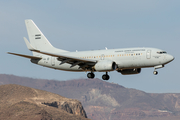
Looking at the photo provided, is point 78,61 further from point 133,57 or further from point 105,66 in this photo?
point 133,57

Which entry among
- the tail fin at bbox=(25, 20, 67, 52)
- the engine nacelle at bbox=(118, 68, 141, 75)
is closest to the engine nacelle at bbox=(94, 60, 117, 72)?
the engine nacelle at bbox=(118, 68, 141, 75)

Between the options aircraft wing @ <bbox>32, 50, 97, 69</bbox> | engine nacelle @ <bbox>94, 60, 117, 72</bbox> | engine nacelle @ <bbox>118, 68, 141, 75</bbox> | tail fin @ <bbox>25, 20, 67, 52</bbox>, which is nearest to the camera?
engine nacelle @ <bbox>94, 60, 117, 72</bbox>

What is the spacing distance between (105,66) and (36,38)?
23.6 metres

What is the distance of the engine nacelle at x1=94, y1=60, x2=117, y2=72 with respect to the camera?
206 feet

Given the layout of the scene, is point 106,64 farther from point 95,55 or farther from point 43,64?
point 43,64

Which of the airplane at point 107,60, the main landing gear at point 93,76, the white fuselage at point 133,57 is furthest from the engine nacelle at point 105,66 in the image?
the main landing gear at point 93,76

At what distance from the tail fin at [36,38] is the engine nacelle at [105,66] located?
1811 centimetres

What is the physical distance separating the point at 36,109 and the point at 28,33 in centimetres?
12563

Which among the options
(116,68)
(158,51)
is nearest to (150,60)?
(158,51)

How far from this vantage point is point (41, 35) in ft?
261

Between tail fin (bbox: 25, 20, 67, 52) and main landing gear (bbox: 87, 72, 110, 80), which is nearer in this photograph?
main landing gear (bbox: 87, 72, 110, 80)

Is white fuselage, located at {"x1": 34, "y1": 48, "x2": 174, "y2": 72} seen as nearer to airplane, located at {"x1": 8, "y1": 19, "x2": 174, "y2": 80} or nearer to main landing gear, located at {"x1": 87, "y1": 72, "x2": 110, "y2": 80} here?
airplane, located at {"x1": 8, "y1": 19, "x2": 174, "y2": 80}

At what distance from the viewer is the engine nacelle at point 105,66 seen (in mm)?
62875

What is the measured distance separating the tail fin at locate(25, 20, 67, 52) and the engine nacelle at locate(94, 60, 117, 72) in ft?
59.4
